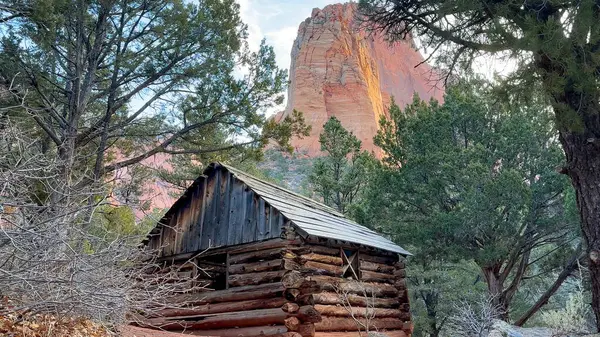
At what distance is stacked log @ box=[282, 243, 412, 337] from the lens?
9328 millimetres

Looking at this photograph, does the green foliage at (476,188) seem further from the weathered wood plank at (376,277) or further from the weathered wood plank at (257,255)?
the weathered wood plank at (257,255)

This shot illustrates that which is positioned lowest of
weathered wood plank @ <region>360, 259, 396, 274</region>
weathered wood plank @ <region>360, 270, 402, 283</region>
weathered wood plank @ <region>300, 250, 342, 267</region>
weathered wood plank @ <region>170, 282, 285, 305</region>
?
weathered wood plank @ <region>170, 282, 285, 305</region>

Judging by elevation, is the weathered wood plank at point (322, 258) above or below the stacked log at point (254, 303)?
above

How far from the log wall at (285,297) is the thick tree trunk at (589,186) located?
3.88 m

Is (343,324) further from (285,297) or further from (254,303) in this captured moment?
(254,303)

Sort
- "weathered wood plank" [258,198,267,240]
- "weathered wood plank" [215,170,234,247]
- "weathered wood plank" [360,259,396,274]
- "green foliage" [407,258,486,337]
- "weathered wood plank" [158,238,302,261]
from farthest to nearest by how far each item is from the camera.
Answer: "green foliage" [407,258,486,337]
"weathered wood plank" [360,259,396,274]
"weathered wood plank" [215,170,234,247]
"weathered wood plank" [258,198,267,240]
"weathered wood plank" [158,238,302,261]

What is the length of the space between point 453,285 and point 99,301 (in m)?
15.6

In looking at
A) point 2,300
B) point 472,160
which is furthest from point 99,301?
point 472,160

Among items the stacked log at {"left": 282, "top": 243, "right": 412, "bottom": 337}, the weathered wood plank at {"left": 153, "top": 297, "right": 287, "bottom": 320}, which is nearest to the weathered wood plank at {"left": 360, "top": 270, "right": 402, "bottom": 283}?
the stacked log at {"left": 282, "top": 243, "right": 412, "bottom": 337}

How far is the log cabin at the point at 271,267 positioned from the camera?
939 cm

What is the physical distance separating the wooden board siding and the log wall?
13.8 inches

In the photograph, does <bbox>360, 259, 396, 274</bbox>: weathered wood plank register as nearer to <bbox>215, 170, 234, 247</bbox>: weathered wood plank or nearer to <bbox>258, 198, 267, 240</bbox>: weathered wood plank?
<bbox>258, 198, 267, 240</bbox>: weathered wood plank

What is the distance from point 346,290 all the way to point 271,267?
1772 mm

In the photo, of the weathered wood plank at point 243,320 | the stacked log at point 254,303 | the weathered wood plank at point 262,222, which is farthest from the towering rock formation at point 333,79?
the weathered wood plank at point 243,320
